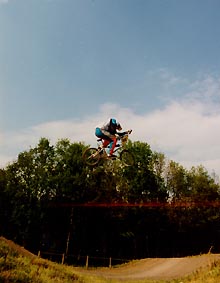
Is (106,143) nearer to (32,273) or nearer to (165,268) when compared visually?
(32,273)

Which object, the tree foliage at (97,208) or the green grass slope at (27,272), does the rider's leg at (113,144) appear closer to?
the green grass slope at (27,272)

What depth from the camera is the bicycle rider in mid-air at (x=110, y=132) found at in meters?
16.7

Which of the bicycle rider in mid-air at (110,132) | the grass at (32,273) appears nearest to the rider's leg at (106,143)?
the bicycle rider in mid-air at (110,132)

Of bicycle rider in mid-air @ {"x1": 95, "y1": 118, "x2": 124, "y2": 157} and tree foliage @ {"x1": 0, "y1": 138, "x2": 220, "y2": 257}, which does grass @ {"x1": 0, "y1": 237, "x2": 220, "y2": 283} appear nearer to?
bicycle rider in mid-air @ {"x1": 95, "y1": 118, "x2": 124, "y2": 157}

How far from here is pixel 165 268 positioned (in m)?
28.4

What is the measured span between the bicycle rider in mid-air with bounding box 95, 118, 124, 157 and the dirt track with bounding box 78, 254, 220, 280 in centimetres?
1156

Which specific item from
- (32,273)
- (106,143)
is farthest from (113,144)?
(32,273)

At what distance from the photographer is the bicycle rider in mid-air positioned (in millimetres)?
16719

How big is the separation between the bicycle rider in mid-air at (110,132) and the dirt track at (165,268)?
37.9 ft

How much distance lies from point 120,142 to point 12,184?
3110cm

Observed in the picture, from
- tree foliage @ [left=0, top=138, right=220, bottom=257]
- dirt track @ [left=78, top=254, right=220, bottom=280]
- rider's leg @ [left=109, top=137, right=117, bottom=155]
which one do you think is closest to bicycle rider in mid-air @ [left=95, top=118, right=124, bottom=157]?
rider's leg @ [left=109, top=137, right=117, bottom=155]

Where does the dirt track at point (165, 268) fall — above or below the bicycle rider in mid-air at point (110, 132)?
below

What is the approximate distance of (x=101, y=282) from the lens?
1905 cm

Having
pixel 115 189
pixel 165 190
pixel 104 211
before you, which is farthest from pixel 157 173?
pixel 104 211
